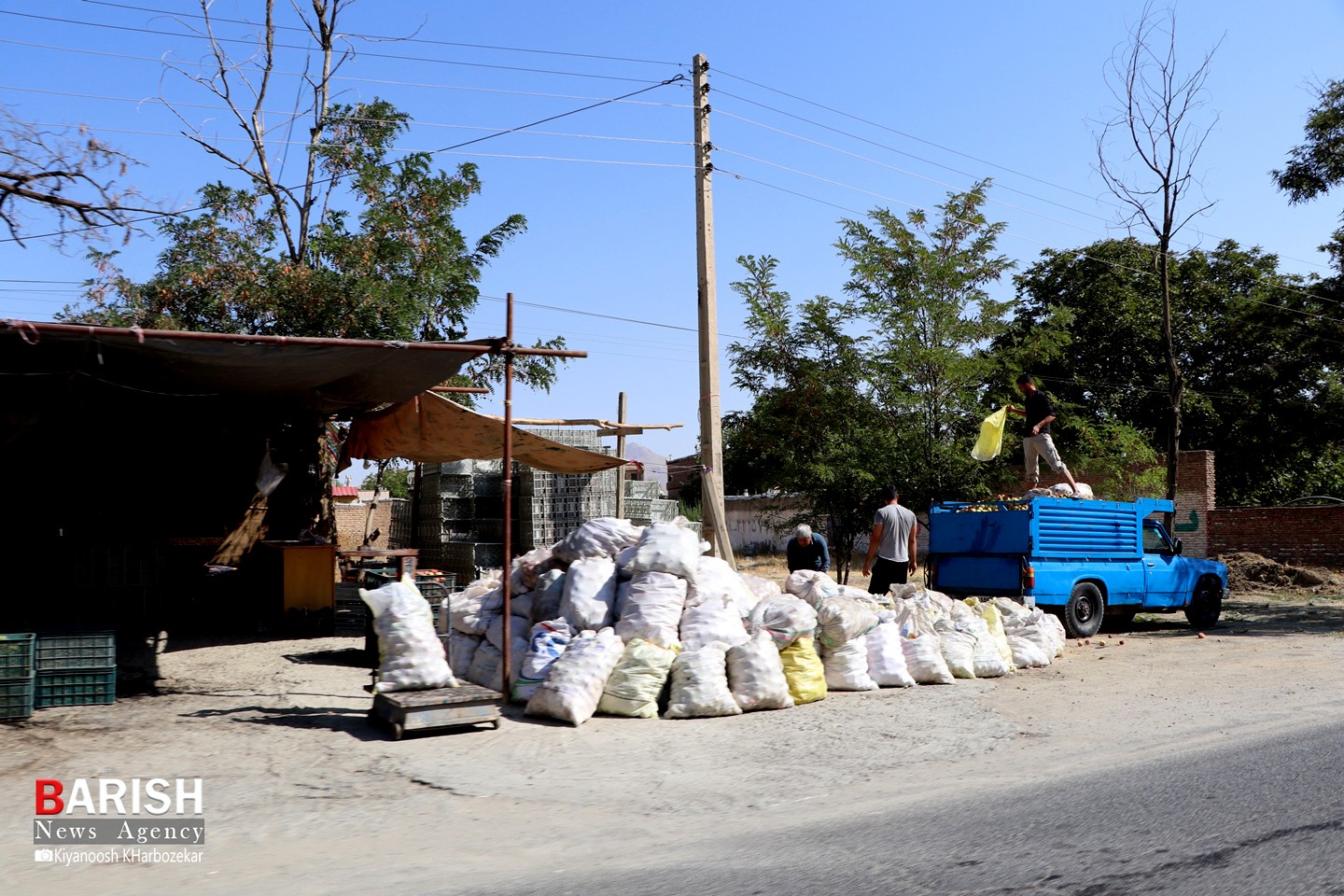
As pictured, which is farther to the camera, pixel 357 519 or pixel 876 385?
pixel 357 519

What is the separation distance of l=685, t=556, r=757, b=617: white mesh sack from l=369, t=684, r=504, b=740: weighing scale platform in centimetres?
233

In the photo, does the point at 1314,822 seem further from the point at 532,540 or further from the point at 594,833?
the point at 532,540

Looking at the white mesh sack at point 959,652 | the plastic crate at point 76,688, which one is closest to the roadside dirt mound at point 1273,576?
the white mesh sack at point 959,652

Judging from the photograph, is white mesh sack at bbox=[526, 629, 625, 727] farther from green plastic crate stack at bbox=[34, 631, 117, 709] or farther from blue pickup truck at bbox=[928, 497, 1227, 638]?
blue pickup truck at bbox=[928, 497, 1227, 638]

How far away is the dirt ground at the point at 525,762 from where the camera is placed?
501 cm

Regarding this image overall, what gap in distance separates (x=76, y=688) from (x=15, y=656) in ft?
2.27

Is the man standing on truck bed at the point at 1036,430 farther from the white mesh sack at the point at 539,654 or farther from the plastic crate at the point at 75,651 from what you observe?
the plastic crate at the point at 75,651

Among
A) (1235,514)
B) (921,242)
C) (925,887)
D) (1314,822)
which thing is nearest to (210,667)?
(925,887)

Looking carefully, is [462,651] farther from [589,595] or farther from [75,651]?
[75,651]

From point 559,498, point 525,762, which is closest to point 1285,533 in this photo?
point 559,498

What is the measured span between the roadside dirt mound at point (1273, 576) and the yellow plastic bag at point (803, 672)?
1556 centimetres

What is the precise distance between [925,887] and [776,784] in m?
2.11

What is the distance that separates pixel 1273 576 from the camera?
21.8 m

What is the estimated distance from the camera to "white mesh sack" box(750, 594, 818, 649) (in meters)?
8.98
